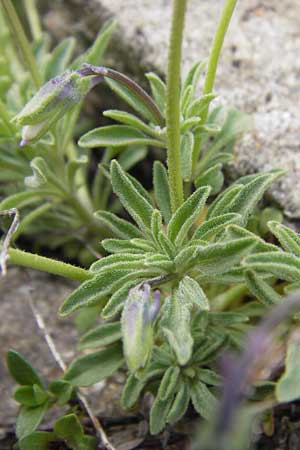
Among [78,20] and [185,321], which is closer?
[185,321]

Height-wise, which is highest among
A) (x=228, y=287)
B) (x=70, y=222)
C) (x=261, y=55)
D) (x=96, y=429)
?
(x=261, y=55)

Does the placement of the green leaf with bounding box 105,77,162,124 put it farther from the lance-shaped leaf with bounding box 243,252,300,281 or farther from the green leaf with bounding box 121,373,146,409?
the green leaf with bounding box 121,373,146,409

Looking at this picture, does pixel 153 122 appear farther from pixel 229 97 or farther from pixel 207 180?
pixel 229 97

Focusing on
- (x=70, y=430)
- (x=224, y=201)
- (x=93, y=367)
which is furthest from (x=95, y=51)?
(x=70, y=430)

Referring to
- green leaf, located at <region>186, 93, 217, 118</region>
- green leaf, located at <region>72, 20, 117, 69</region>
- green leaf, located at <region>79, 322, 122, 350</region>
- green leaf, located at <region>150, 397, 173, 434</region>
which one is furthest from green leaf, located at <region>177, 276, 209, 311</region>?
green leaf, located at <region>72, 20, 117, 69</region>

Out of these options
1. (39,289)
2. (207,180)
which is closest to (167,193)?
(207,180)

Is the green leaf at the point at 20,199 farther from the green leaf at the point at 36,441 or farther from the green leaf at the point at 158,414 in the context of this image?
the green leaf at the point at 158,414
